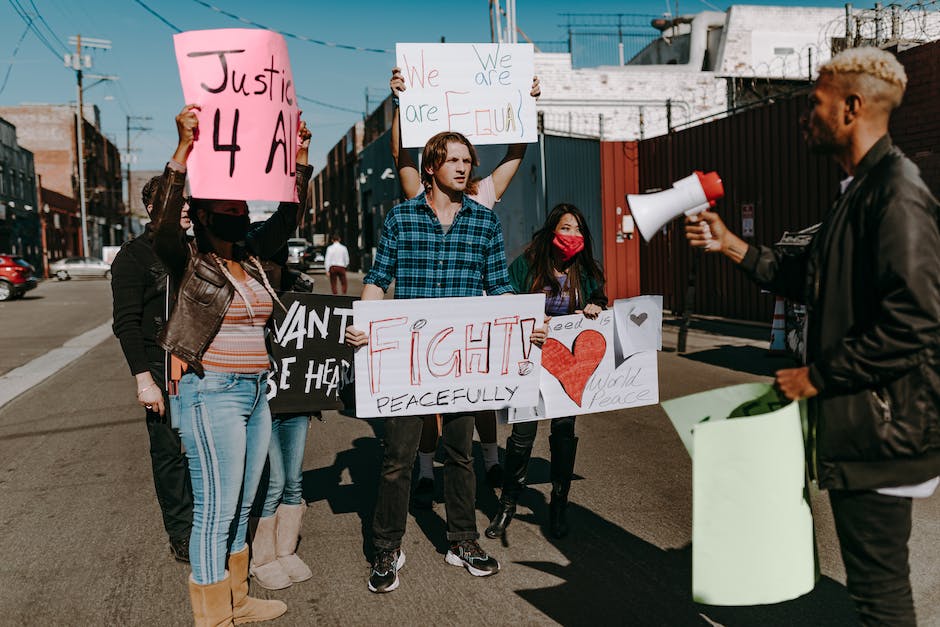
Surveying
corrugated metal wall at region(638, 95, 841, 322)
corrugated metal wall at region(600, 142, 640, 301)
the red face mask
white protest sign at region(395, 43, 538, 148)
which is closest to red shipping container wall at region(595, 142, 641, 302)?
corrugated metal wall at region(600, 142, 640, 301)

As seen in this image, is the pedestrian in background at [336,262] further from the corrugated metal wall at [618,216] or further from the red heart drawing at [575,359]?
the red heart drawing at [575,359]

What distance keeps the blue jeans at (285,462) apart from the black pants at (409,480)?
1.46 feet

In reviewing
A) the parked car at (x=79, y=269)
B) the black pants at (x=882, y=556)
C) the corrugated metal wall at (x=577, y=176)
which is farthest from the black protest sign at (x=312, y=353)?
Answer: the parked car at (x=79, y=269)

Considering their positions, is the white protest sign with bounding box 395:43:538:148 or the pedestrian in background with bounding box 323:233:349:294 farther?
the pedestrian in background with bounding box 323:233:349:294

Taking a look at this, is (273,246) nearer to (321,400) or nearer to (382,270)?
(382,270)

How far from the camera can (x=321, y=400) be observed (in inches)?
169

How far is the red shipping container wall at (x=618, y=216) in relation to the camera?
19.4 meters

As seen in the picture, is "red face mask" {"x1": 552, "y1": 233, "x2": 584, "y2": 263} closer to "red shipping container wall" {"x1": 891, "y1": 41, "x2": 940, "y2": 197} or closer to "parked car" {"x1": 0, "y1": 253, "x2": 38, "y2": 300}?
"red shipping container wall" {"x1": 891, "y1": 41, "x2": 940, "y2": 197}

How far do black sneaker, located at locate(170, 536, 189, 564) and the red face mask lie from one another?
2610 mm

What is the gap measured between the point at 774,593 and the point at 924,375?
81cm

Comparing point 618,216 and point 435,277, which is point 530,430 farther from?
point 618,216

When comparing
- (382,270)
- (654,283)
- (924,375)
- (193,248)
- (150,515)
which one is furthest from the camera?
(654,283)

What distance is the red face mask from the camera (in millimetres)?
4668

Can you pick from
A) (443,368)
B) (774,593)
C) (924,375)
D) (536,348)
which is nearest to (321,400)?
(443,368)
